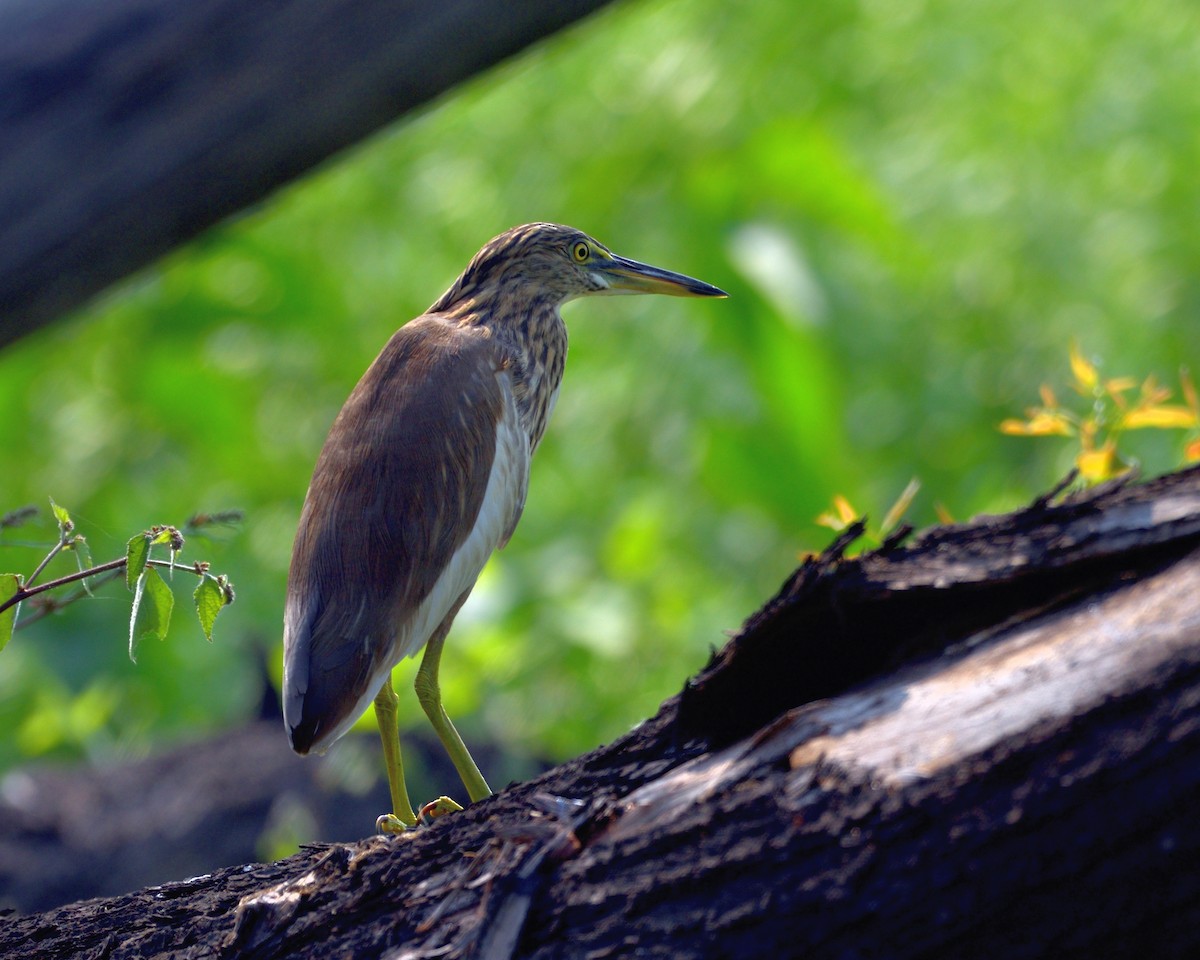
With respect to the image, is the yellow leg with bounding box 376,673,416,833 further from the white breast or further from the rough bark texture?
the rough bark texture

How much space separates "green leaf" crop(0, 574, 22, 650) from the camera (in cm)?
177

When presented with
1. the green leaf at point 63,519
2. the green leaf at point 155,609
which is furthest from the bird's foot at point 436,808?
the green leaf at point 63,519

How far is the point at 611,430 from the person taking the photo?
21.1ft

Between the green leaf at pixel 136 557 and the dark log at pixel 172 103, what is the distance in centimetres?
99

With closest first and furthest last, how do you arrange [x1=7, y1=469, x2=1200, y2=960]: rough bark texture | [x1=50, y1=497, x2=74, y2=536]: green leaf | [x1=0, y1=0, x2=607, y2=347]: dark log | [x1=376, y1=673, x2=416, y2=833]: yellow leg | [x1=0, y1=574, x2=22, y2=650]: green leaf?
1. [x1=7, y1=469, x2=1200, y2=960]: rough bark texture
2. [x1=50, y1=497, x2=74, y2=536]: green leaf
3. [x1=0, y1=574, x2=22, y2=650]: green leaf
4. [x1=376, y1=673, x2=416, y2=833]: yellow leg
5. [x1=0, y1=0, x2=607, y2=347]: dark log

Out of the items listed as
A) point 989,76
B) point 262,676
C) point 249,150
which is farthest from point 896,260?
point 249,150

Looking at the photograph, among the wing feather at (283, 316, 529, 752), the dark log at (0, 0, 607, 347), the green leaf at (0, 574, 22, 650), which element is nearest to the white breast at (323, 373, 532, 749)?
the wing feather at (283, 316, 529, 752)

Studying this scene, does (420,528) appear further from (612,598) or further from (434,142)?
(434,142)

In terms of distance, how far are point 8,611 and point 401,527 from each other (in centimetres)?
55

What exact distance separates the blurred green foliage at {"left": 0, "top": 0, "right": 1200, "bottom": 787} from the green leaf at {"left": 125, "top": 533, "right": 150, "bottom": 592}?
263cm

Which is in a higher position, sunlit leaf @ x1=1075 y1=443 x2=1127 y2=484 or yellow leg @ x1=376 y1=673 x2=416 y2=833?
yellow leg @ x1=376 y1=673 x2=416 y2=833

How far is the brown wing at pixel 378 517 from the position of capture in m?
1.97

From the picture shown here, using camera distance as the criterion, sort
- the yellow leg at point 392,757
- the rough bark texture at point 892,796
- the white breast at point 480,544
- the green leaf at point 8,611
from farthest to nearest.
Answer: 1. the yellow leg at point 392,757
2. the white breast at point 480,544
3. the green leaf at point 8,611
4. the rough bark texture at point 892,796

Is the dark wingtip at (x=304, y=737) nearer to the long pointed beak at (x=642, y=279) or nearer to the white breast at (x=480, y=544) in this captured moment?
the white breast at (x=480, y=544)
